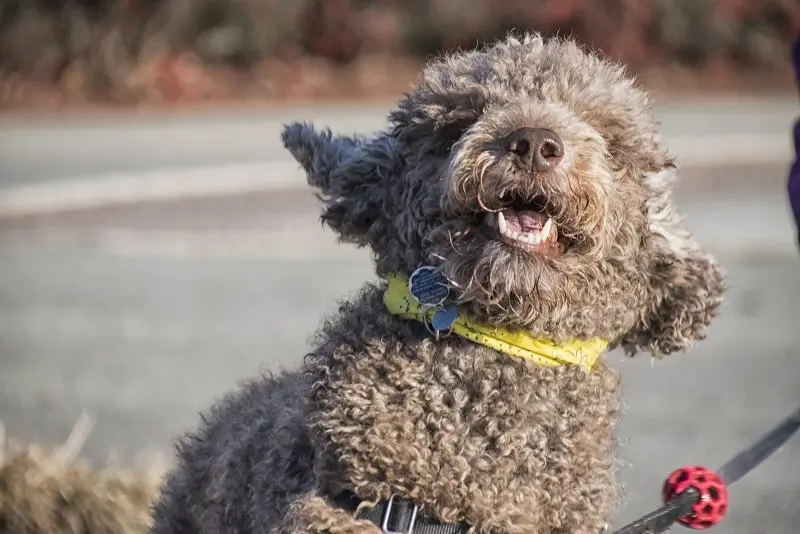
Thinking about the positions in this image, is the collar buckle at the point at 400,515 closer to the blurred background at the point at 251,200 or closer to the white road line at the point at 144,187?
the blurred background at the point at 251,200

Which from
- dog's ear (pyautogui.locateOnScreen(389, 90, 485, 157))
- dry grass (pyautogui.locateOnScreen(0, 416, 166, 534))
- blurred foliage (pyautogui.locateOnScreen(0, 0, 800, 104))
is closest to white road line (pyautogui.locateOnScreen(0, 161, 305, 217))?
blurred foliage (pyautogui.locateOnScreen(0, 0, 800, 104))

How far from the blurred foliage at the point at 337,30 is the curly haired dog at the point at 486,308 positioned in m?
22.1

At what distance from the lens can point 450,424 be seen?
3500mm

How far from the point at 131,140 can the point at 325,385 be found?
16.9m

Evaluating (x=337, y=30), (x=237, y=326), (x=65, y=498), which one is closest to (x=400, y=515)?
(x=65, y=498)

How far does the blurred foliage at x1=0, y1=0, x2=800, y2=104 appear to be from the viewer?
25.9 metres

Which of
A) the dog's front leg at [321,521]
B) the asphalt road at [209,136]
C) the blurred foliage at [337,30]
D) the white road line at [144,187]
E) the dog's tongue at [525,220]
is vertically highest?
the blurred foliage at [337,30]

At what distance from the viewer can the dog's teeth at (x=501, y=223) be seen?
11.4 ft

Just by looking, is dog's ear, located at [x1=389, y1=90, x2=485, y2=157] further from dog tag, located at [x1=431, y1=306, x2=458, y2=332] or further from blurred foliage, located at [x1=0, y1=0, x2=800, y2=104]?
blurred foliage, located at [x1=0, y1=0, x2=800, y2=104]

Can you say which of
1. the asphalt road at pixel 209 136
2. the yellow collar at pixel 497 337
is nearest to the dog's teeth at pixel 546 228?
the yellow collar at pixel 497 337

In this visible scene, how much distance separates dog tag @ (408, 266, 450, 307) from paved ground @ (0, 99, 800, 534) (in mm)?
878

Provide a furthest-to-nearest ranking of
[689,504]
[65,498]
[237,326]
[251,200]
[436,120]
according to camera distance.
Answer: [251,200] < [237,326] < [65,498] < [689,504] < [436,120]

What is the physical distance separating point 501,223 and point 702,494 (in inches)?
41.5

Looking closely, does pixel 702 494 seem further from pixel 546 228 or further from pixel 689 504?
pixel 546 228
